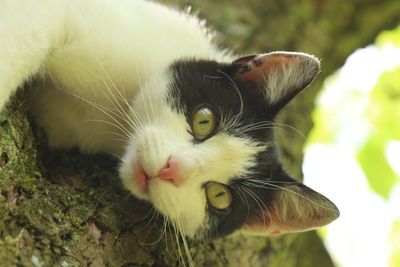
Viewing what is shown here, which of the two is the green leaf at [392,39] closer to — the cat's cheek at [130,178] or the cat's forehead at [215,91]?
the cat's forehead at [215,91]

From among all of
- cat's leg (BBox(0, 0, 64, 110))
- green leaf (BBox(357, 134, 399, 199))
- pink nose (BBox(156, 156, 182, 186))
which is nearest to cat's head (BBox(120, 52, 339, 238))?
pink nose (BBox(156, 156, 182, 186))

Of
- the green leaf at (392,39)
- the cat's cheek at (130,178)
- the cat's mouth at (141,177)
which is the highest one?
the green leaf at (392,39)

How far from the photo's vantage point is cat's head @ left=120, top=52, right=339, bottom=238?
1464 mm

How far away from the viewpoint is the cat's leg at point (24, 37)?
1261 millimetres

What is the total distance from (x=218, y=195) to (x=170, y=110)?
0.33 meters

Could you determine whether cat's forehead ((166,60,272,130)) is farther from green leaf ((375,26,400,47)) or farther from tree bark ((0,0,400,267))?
green leaf ((375,26,400,47))

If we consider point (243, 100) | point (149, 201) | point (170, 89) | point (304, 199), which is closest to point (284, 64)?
point (243, 100)

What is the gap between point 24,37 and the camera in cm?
132

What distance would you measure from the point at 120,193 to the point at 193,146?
293mm

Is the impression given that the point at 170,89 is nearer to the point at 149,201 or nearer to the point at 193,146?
the point at 193,146

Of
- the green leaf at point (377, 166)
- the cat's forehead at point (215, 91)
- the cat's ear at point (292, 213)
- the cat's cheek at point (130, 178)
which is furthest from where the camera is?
the green leaf at point (377, 166)

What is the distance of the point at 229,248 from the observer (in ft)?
5.71

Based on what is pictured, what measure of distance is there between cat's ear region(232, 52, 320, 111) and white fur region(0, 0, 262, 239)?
211 millimetres

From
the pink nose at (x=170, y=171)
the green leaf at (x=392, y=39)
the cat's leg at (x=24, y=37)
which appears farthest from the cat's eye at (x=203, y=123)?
the green leaf at (x=392, y=39)
